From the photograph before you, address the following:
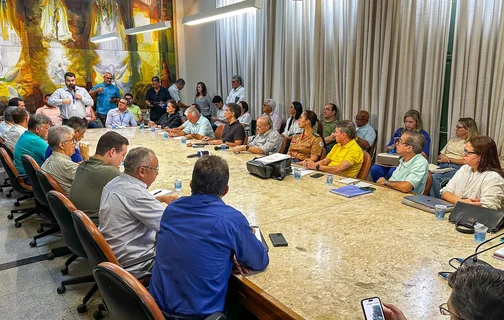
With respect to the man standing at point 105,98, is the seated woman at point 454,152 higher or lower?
lower

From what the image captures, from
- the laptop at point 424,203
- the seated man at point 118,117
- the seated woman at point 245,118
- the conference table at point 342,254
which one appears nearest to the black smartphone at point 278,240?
the conference table at point 342,254

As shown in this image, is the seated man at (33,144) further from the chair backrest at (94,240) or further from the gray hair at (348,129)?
the gray hair at (348,129)

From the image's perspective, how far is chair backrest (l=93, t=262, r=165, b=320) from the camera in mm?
1275

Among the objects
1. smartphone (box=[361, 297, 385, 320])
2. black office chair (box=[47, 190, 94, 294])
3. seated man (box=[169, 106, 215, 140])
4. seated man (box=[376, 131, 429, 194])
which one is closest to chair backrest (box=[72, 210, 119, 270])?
black office chair (box=[47, 190, 94, 294])

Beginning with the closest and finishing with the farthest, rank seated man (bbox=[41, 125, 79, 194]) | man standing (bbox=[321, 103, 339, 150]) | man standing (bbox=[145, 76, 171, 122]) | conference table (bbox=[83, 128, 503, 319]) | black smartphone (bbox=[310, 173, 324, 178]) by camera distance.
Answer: conference table (bbox=[83, 128, 503, 319]), seated man (bbox=[41, 125, 79, 194]), black smartphone (bbox=[310, 173, 324, 178]), man standing (bbox=[321, 103, 339, 150]), man standing (bbox=[145, 76, 171, 122])

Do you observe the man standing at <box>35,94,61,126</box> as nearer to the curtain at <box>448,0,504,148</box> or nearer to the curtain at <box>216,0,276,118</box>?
the curtain at <box>216,0,276,118</box>

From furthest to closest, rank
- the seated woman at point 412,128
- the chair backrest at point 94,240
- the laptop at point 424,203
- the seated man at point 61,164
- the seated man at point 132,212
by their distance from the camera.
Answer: the seated woman at point 412,128
the seated man at point 61,164
the laptop at point 424,203
the seated man at point 132,212
the chair backrest at point 94,240

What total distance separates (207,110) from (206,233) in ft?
23.3

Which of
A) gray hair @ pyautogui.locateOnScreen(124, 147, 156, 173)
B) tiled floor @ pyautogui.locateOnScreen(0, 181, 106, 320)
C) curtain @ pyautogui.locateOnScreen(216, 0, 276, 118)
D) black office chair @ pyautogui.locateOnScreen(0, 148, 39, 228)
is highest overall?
curtain @ pyautogui.locateOnScreen(216, 0, 276, 118)

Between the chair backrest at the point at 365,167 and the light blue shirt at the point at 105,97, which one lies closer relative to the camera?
the chair backrest at the point at 365,167

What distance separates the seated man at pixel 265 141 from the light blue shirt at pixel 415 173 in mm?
1844

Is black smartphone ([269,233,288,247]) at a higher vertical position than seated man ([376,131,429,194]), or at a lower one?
lower

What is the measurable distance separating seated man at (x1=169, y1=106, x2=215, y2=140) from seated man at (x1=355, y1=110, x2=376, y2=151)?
227cm

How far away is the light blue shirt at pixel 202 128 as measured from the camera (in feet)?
19.8
